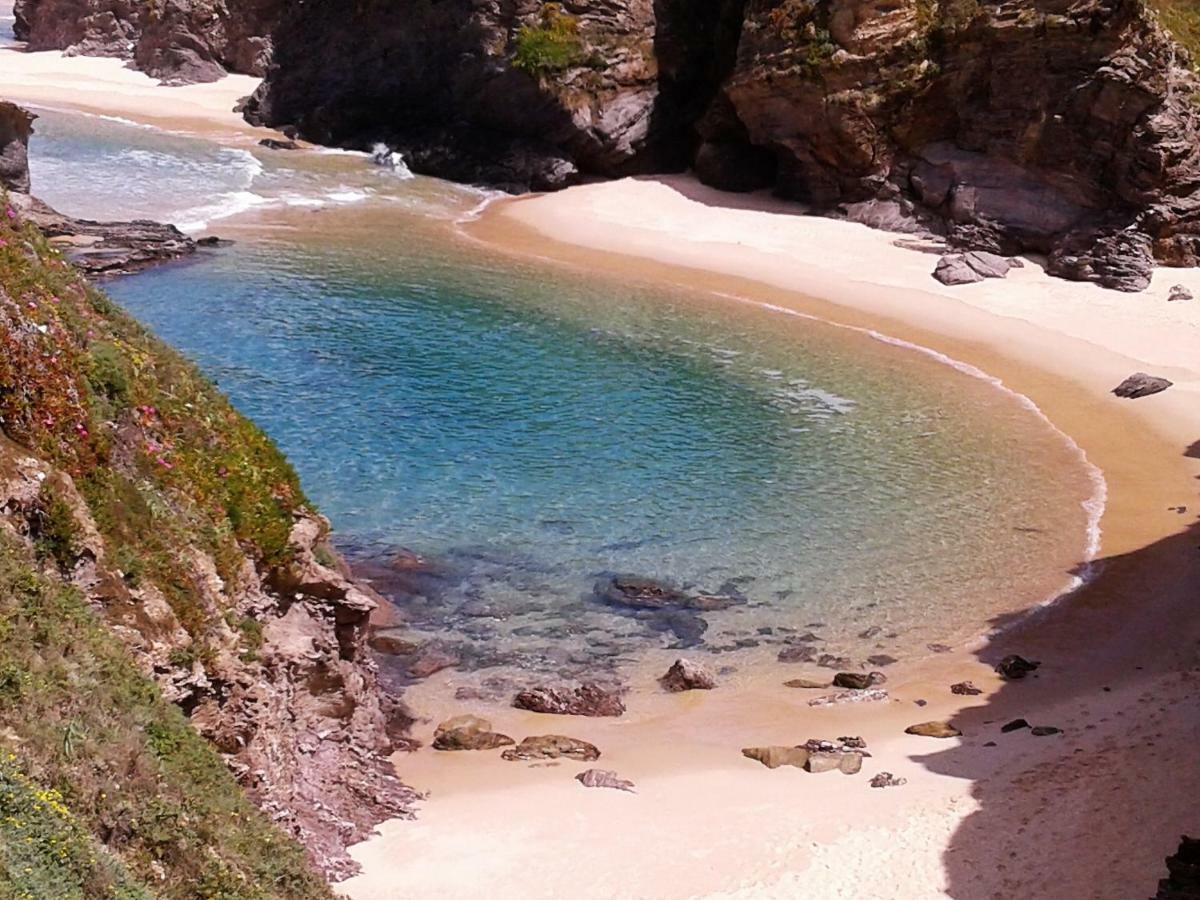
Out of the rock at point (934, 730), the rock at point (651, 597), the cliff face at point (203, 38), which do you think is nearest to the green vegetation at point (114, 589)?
the rock at point (651, 597)

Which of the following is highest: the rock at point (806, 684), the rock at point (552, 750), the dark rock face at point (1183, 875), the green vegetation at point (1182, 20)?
the green vegetation at point (1182, 20)

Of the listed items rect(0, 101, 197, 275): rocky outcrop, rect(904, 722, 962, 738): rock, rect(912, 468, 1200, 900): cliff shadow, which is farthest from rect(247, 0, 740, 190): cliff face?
rect(904, 722, 962, 738): rock

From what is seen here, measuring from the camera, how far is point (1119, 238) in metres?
42.2

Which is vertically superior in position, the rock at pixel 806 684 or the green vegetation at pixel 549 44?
the green vegetation at pixel 549 44

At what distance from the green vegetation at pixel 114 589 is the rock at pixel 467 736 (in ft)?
12.6

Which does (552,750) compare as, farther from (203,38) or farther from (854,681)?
(203,38)

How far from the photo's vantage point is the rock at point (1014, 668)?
1959 centimetres

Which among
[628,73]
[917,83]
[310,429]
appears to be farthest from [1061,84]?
[310,429]

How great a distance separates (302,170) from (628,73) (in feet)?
51.3

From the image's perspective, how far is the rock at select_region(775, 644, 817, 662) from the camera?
66.2 ft

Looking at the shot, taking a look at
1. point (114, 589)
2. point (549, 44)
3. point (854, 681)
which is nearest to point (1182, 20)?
point (549, 44)

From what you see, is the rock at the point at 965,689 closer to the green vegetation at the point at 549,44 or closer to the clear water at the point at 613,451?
the clear water at the point at 613,451

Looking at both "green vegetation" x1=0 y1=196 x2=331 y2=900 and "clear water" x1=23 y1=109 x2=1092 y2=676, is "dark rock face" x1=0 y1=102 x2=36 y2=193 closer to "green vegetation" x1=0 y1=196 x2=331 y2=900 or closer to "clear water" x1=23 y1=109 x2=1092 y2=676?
"clear water" x1=23 y1=109 x2=1092 y2=676

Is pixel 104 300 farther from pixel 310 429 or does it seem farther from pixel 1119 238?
Answer: pixel 1119 238
